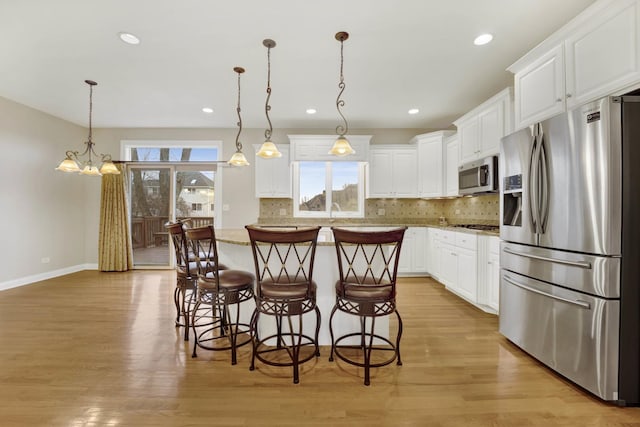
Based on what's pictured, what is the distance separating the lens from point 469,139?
3.81 meters

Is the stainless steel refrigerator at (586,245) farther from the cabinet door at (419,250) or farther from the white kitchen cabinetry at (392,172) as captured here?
the white kitchen cabinetry at (392,172)

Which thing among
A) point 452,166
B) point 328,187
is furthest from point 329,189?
point 452,166

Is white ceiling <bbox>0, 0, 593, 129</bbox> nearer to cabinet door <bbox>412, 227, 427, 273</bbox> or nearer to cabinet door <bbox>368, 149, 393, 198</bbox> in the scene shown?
cabinet door <bbox>368, 149, 393, 198</bbox>

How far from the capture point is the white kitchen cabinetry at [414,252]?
15.6 feet

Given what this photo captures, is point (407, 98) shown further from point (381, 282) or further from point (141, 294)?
point (141, 294)

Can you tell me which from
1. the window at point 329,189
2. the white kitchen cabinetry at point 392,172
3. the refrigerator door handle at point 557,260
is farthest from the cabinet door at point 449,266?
the window at point 329,189

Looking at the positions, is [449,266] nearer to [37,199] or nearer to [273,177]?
[273,177]

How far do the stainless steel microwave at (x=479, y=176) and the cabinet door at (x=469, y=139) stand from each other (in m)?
0.11

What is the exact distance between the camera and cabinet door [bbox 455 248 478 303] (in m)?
3.33

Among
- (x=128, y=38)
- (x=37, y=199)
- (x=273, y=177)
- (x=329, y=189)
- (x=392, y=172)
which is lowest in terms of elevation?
(x=37, y=199)

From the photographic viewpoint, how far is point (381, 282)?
1.96 meters

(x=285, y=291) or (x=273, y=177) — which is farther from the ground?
(x=273, y=177)

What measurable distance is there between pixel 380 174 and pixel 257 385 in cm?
401

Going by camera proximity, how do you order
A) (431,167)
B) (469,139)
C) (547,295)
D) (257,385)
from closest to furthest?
(257,385) < (547,295) < (469,139) < (431,167)
